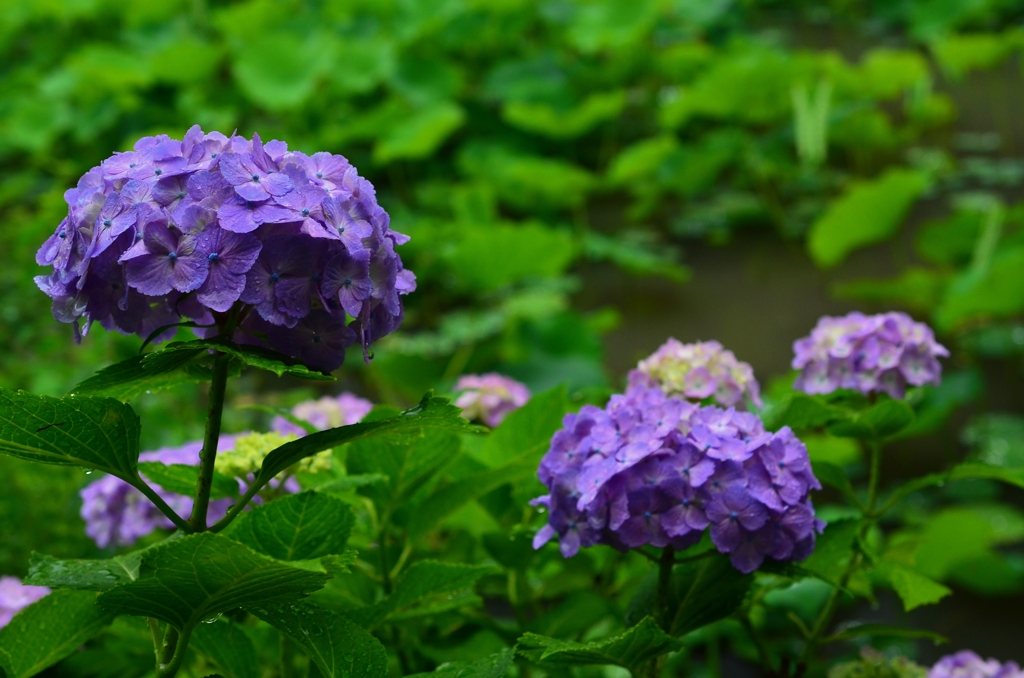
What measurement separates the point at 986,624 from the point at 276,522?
2067mm

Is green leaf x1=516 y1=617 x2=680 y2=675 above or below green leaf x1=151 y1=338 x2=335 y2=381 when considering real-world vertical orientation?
below

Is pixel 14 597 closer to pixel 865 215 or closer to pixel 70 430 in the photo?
pixel 70 430

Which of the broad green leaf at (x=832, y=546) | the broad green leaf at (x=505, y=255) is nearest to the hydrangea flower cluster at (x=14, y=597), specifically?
the broad green leaf at (x=832, y=546)

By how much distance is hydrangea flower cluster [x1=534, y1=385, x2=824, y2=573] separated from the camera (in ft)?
2.66

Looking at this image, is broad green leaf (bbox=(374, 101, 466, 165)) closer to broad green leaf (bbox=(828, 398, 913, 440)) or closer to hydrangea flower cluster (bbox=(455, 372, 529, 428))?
hydrangea flower cluster (bbox=(455, 372, 529, 428))

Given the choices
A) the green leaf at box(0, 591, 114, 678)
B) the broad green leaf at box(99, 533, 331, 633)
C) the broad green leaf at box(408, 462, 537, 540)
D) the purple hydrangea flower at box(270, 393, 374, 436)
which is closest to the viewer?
→ the broad green leaf at box(99, 533, 331, 633)

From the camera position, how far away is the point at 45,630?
2.76 ft

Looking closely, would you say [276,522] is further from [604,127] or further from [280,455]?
[604,127]

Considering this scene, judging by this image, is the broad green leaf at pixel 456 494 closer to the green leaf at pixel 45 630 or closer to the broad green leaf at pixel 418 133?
the green leaf at pixel 45 630

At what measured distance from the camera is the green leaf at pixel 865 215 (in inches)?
109

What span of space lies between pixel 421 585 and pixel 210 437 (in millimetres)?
229

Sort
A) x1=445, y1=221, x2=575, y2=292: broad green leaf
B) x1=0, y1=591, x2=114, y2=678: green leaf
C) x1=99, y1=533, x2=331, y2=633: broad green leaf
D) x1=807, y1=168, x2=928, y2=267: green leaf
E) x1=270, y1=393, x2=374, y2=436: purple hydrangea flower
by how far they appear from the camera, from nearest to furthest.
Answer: x1=99, y1=533, x2=331, y2=633: broad green leaf → x1=0, y1=591, x2=114, y2=678: green leaf → x1=270, y1=393, x2=374, y2=436: purple hydrangea flower → x1=445, y1=221, x2=575, y2=292: broad green leaf → x1=807, y1=168, x2=928, y2=267: green leaf

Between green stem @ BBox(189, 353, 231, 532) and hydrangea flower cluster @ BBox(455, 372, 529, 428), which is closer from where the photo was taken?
green stem @ BBox(189, 353, 231, 532)

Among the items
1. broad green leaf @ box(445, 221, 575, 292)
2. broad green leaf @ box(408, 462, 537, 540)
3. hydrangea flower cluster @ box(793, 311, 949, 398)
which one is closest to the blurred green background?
broad green leaf @ box(445, 221, 575, 292)
